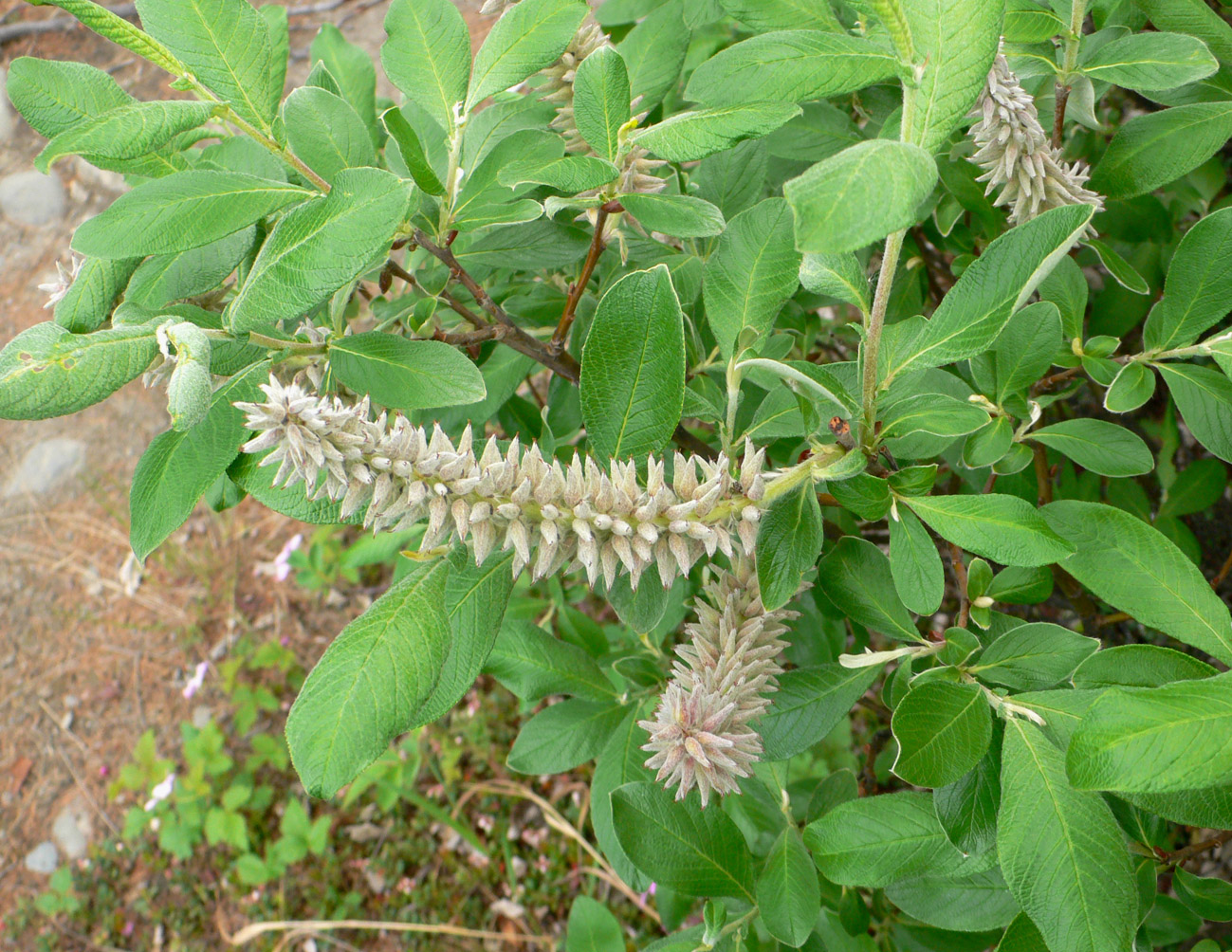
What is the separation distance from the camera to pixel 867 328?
0.96 metres

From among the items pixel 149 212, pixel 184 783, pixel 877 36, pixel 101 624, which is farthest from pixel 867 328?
pixel 101 624

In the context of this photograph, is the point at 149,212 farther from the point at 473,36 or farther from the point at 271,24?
the point at 473,36

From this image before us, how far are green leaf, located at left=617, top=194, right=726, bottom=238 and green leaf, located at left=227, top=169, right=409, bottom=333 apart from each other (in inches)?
11.5

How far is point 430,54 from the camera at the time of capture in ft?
4.03

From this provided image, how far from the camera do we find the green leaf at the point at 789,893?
1203 mm

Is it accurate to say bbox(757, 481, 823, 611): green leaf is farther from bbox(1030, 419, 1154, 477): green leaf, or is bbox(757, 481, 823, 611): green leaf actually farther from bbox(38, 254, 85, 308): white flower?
bbox(38, 254, 85, 308): white flower

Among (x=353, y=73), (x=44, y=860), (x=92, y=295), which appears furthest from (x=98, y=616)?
(x=92, y=295)

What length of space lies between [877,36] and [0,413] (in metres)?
0.96

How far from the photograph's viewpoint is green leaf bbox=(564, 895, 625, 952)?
154 cm

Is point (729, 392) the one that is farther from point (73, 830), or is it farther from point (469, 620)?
point (73, 830)

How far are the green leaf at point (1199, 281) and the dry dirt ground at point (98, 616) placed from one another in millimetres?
3426

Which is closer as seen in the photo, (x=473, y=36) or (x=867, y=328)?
(x=867, y=328)

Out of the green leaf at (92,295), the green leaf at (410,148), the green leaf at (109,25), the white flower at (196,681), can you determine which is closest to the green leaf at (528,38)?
the green leaf at (410,148)

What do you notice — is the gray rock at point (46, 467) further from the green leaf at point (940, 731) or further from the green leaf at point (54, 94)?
the green leaf at point (940, 731)
